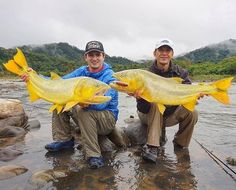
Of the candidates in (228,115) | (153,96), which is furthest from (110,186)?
(228,115)

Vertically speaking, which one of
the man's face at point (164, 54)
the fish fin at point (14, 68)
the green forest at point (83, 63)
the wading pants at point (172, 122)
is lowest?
the wading pants at point (172, 122)

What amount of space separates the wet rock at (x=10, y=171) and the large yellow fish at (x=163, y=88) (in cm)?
196

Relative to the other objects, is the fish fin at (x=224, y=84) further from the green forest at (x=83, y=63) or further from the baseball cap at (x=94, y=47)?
the green forest at (x=83, y=63)

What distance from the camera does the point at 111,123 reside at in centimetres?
585

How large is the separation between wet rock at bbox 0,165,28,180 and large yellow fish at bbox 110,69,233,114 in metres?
1.96

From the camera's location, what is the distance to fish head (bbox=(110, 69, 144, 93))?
4832 millimetres

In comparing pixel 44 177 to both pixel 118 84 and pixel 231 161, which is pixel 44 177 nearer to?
pixel 118 84

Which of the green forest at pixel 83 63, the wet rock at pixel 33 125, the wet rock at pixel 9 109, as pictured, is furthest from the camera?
the green forest at pixel 83 63

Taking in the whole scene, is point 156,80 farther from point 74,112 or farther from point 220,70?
point 220,70

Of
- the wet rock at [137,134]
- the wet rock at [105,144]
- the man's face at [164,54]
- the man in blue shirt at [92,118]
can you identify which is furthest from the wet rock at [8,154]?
the man's face at [164,54]

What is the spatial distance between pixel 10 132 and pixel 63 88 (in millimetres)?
3247

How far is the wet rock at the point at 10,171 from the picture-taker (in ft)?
16.2

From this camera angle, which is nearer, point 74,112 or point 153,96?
point 153,96

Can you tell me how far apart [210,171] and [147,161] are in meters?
1.05
